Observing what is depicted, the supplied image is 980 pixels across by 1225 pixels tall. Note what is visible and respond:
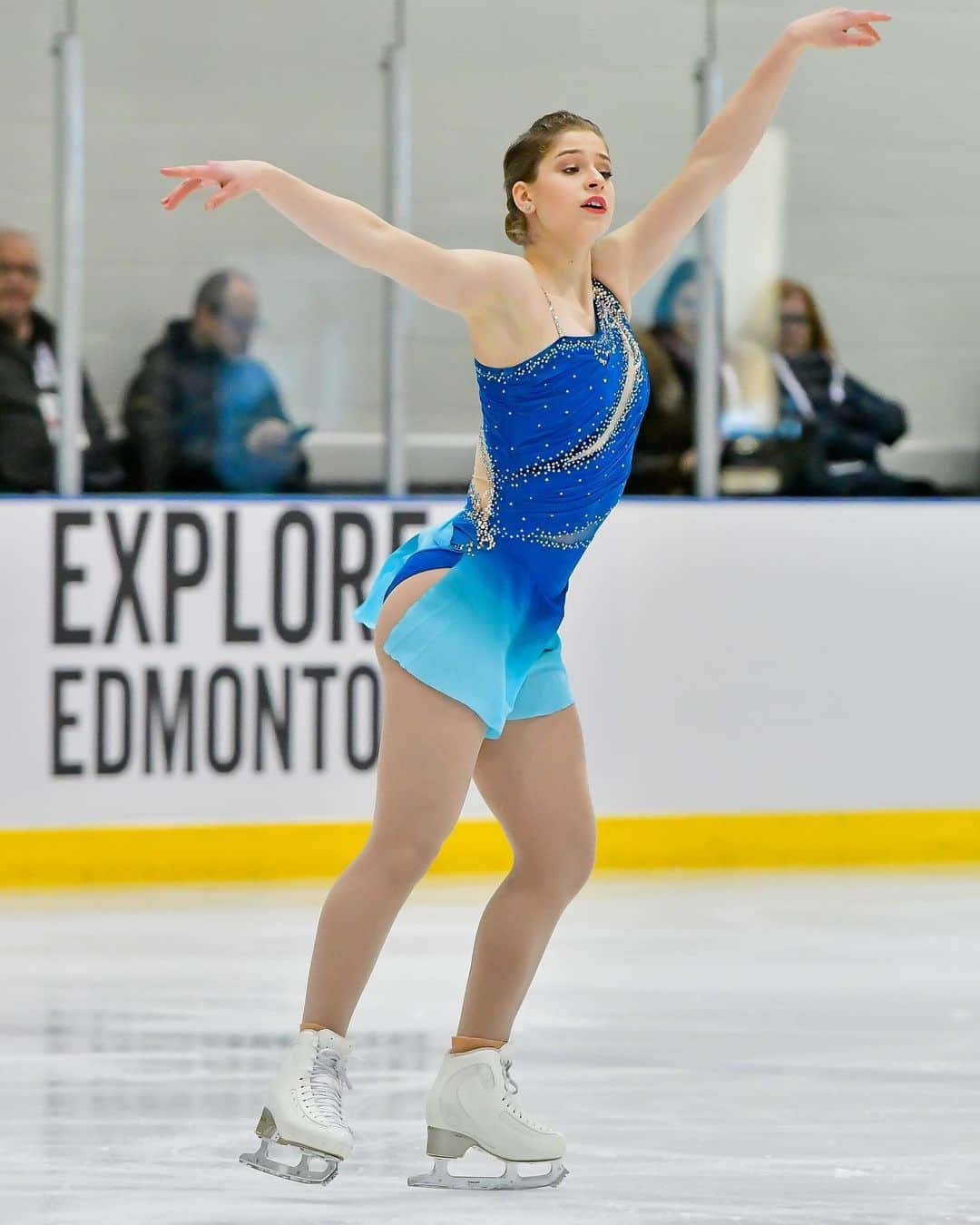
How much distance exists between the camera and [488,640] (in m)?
3.30

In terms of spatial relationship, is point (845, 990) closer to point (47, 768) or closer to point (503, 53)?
point (47, 768)

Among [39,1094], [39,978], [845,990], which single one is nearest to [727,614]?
[845,990]

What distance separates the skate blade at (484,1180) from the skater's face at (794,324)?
15.8 ft

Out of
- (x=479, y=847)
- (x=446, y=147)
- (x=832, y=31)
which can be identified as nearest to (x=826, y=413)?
(x=446, y=147)

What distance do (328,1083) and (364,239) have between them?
113 cm

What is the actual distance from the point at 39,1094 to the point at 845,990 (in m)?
1.88

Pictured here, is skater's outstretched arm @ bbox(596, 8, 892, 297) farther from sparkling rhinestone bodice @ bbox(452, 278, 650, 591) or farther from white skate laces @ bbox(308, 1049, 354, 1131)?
white skate laces @ bbox(308, 1049, 354, 1131)

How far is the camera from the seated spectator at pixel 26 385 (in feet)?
22.8

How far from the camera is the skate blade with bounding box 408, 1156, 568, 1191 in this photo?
3.33 m

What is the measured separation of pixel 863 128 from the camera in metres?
7.83

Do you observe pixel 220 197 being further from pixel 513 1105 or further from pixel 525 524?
pixel 513 1105

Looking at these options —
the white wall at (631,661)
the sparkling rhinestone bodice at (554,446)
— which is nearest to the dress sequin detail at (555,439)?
the sparkling rhinestone bodice at (554,446)

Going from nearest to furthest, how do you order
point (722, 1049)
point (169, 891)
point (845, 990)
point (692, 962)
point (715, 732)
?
point (722, 1049)
point (845, 990)
point (692, 962)
point (169, 891)
point (715, 732)

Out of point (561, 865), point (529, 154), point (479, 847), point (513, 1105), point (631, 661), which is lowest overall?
point (479, 847)
